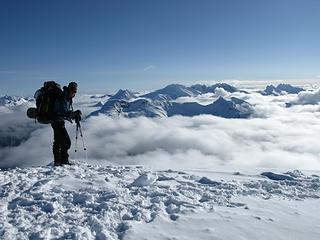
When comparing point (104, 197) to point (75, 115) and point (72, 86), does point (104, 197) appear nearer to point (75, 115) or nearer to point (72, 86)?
point (75, 115)

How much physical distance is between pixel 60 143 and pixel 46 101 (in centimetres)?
181

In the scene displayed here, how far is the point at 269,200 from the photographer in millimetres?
9789

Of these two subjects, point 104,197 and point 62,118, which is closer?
point 104,197

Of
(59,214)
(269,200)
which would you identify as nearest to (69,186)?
(59,214)

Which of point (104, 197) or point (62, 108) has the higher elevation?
point (62, 108)

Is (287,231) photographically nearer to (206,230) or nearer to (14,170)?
(206,230)

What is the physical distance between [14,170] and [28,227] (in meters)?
6.15

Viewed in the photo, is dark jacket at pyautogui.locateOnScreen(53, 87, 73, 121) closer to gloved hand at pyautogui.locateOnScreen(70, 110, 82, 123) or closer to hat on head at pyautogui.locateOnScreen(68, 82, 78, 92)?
gloved hand at pyautogui.locateOnScreen(70, 110, 82, 123)

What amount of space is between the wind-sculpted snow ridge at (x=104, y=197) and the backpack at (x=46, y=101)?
1822 mm

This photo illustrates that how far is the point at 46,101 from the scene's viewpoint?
42.5 ft

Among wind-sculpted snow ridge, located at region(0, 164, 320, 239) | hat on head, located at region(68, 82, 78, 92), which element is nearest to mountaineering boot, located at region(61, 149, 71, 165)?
wind-sculpted snow ridge, located at region(0, 164, 320, 239)

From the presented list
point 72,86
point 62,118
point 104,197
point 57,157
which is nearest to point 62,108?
point 62,118

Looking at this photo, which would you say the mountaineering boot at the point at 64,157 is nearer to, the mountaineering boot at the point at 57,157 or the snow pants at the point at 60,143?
the snow pants at the point at 60,143

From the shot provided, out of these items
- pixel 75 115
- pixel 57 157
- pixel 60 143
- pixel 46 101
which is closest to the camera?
pixel 46 101
